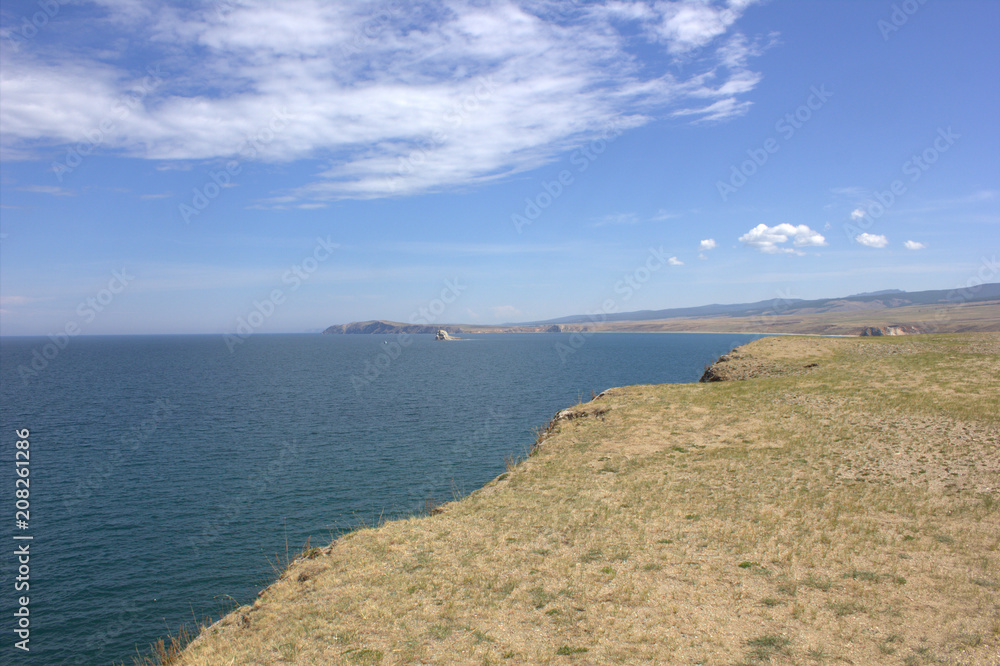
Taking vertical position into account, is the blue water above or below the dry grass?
below

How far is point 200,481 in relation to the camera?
39.8m

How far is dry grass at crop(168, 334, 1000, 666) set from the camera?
1195cm

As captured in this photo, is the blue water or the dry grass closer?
the dry grass

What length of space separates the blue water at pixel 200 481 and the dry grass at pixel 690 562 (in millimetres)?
11123

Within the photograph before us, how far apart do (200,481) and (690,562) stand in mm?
37427

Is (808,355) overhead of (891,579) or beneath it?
overhead

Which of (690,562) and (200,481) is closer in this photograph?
(690,562)

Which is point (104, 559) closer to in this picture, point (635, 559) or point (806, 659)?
point (635, 559)

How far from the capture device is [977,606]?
12562mm

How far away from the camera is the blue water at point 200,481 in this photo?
24578 millimetres

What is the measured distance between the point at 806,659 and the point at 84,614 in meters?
28.8

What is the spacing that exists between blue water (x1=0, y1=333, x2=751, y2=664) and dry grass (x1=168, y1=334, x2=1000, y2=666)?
11.1 m

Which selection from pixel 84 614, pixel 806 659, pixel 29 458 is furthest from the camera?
pixel 29 458

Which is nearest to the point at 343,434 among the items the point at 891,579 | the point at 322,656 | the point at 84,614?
the point at 84,614
